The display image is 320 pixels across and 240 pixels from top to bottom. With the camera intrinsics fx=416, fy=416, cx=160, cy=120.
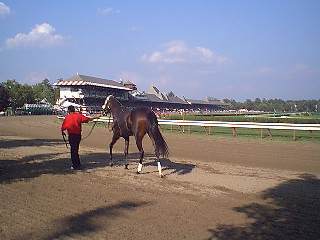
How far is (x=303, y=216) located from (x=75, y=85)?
6445cm

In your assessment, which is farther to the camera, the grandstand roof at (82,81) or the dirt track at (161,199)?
the grandstand roof at (82,81)

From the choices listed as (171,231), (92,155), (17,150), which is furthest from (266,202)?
(17,150)

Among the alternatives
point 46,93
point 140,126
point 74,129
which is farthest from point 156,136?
point 46,93

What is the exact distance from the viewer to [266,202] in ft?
25.6

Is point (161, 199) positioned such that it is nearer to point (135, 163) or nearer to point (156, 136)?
point (156, 136)

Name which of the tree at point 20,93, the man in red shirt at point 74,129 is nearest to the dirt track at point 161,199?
the man in red shirt at point 74,129

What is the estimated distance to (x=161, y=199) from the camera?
7852 mm

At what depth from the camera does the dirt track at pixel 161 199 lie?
5898mm

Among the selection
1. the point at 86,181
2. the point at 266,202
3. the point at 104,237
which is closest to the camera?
the point at 104,237

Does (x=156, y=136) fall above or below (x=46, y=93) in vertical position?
below

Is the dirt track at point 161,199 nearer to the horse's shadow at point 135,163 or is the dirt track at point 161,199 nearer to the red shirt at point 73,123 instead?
the horse's shadow at point 135,163

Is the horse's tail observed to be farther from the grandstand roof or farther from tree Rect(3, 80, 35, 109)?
tree Rect(3, 80, 35, 109)

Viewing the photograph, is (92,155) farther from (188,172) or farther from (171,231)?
(171,231)

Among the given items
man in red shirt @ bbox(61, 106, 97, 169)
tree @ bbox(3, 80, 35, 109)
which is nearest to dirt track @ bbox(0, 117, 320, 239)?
man in red shirt @ bbox(61, 106, 97, 169)
